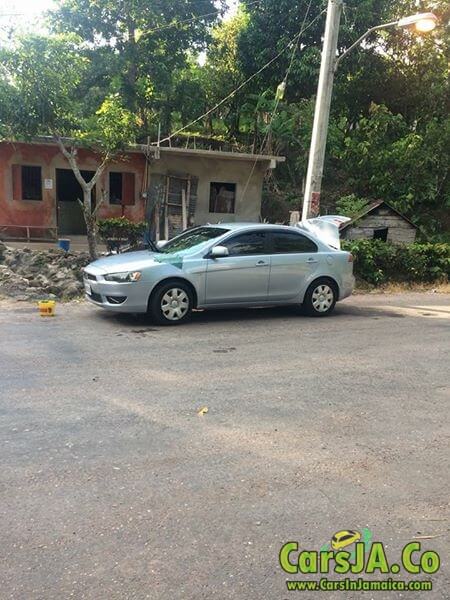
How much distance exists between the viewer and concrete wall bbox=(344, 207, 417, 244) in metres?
14.3

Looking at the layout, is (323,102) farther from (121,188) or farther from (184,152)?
(121,188)

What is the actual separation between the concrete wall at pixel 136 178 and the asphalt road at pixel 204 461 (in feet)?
32.6

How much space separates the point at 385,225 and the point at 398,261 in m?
1.92

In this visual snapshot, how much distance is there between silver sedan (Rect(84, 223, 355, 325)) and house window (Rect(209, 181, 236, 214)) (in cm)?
856

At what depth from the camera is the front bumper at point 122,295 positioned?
24.7 ft

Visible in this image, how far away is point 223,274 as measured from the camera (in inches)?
320

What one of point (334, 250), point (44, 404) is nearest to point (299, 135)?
point (334, 250)

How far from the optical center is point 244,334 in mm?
7555

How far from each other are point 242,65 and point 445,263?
1258cm

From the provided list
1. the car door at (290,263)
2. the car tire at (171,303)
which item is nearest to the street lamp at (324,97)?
the car door at (290,263)

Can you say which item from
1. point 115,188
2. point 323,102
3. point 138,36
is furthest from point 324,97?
point 138,36

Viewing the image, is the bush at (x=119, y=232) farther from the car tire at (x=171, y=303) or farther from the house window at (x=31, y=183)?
the car tire at (x=171, y=303)

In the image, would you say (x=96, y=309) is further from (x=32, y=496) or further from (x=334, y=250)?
(x=32, y=496)

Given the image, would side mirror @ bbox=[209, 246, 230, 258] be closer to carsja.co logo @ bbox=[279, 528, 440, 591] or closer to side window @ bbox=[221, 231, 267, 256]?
side window @ bbox=[221, 231, 267, 256]
